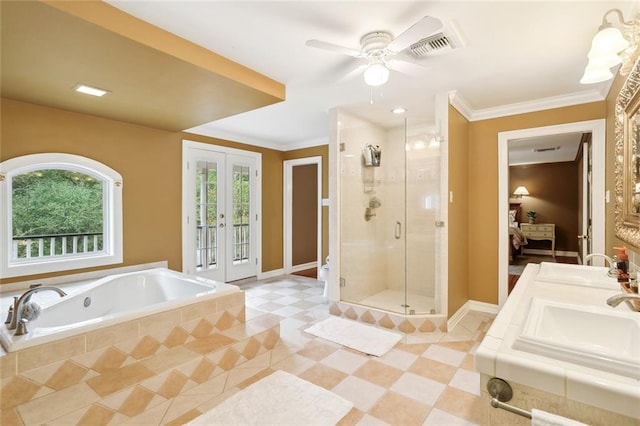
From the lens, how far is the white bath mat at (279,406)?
1799 millimetres

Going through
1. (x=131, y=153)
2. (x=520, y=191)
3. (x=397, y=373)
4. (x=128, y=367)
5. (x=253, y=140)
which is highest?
(x=253, y=140)

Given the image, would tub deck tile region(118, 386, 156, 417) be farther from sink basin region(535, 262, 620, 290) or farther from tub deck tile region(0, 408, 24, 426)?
sink basin region(535, 262, 620, 290)

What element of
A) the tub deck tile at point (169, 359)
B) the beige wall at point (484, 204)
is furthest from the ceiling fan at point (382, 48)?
the tub deck tile at point (169, 359)

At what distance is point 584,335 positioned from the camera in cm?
128

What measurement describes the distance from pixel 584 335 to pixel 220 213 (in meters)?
4.38

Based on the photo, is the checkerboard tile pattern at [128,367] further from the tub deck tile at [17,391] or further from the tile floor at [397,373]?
the tile floor at [397,373]

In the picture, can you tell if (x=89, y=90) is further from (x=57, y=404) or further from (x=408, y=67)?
(x=408, y=67)

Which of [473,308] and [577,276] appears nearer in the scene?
[577,276]

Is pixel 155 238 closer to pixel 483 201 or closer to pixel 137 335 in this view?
pixel 137 335

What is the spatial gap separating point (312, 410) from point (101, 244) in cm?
305

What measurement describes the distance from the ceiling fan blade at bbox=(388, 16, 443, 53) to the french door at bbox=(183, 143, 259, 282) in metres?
3.38

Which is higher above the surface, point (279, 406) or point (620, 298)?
point (620, 298)

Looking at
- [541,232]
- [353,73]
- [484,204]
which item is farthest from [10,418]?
[541,232]

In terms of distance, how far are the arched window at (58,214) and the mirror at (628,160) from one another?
4.48 metres
